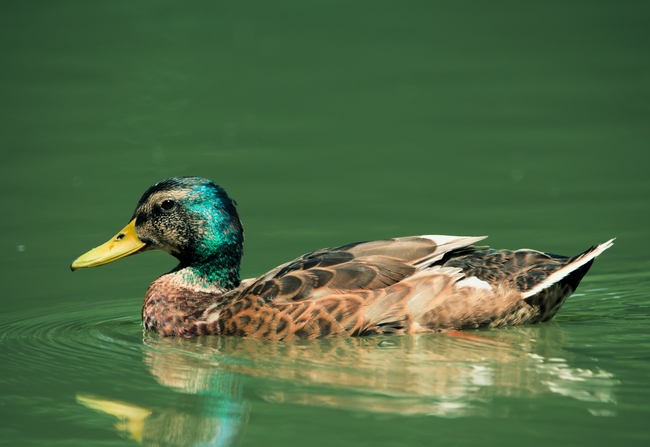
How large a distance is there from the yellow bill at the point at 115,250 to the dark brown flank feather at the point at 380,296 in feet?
1.68

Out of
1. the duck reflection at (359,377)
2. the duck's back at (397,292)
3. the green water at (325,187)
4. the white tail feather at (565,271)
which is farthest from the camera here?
the white tail feather at (565,271)

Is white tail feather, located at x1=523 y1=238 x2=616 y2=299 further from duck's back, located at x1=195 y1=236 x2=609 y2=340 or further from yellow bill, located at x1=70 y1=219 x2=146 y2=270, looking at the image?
yellow bill, located at x1=70 y1=219 x2=146 y2=270

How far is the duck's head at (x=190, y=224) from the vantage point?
8070mm

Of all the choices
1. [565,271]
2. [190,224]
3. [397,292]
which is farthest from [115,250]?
[565,271]

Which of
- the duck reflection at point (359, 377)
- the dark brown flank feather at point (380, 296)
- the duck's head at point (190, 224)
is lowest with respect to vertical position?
the duck reflection at point (359, 377)

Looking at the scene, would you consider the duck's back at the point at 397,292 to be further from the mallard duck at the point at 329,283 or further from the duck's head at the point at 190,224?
the duck's head at the point at 190,224

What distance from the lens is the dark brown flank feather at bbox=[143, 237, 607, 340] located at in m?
7.45

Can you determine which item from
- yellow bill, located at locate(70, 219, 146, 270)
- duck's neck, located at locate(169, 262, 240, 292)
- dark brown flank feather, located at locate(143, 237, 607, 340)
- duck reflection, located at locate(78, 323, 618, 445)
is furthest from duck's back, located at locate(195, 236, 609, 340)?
yellow bill, located at locate(70, 219, 146, 270)

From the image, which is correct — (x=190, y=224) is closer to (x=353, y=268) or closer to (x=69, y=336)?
(x=69, y=336)

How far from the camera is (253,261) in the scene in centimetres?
Answer: 955

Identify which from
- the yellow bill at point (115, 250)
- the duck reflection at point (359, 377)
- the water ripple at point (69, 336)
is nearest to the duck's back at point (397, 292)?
the duck reflection at point (359, 377)

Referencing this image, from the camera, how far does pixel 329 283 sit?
750 centimetres

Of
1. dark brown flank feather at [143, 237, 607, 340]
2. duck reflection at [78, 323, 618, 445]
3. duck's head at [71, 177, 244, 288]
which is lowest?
duck reflection at [78, 323, 618, 445]

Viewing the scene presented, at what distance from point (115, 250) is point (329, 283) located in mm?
1751
